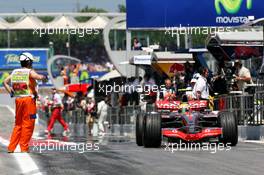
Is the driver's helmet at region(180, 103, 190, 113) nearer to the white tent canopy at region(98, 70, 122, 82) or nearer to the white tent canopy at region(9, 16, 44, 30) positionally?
the white tent canopy at region(98, 70, 122, 82)

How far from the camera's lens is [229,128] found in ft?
50.8

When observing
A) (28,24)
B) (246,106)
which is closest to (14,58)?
(28,24)

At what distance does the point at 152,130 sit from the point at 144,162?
12.0ft

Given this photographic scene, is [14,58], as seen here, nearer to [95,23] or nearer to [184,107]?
[95,23]

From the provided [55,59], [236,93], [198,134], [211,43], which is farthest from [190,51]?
[55,59]

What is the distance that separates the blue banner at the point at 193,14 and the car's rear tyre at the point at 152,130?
559 inches

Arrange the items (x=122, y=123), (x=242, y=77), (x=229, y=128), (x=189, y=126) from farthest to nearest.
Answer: (x=122, y=123), (x=242, y=77), (x=189, y=126), (x=229, y=128)

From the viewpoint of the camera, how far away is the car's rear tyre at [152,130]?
15.5 metres

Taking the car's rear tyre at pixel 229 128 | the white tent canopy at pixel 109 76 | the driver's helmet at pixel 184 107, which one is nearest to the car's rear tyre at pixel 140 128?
the driver's helmet at pixel 184 107

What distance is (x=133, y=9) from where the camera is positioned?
29.6 metres

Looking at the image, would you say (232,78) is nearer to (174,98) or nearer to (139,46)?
(174,98)

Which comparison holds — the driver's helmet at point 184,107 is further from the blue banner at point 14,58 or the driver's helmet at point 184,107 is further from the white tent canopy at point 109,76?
the blue banner at point 14,58

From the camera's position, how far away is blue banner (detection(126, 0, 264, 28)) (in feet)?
96.9

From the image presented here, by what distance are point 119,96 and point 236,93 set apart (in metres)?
9.39
